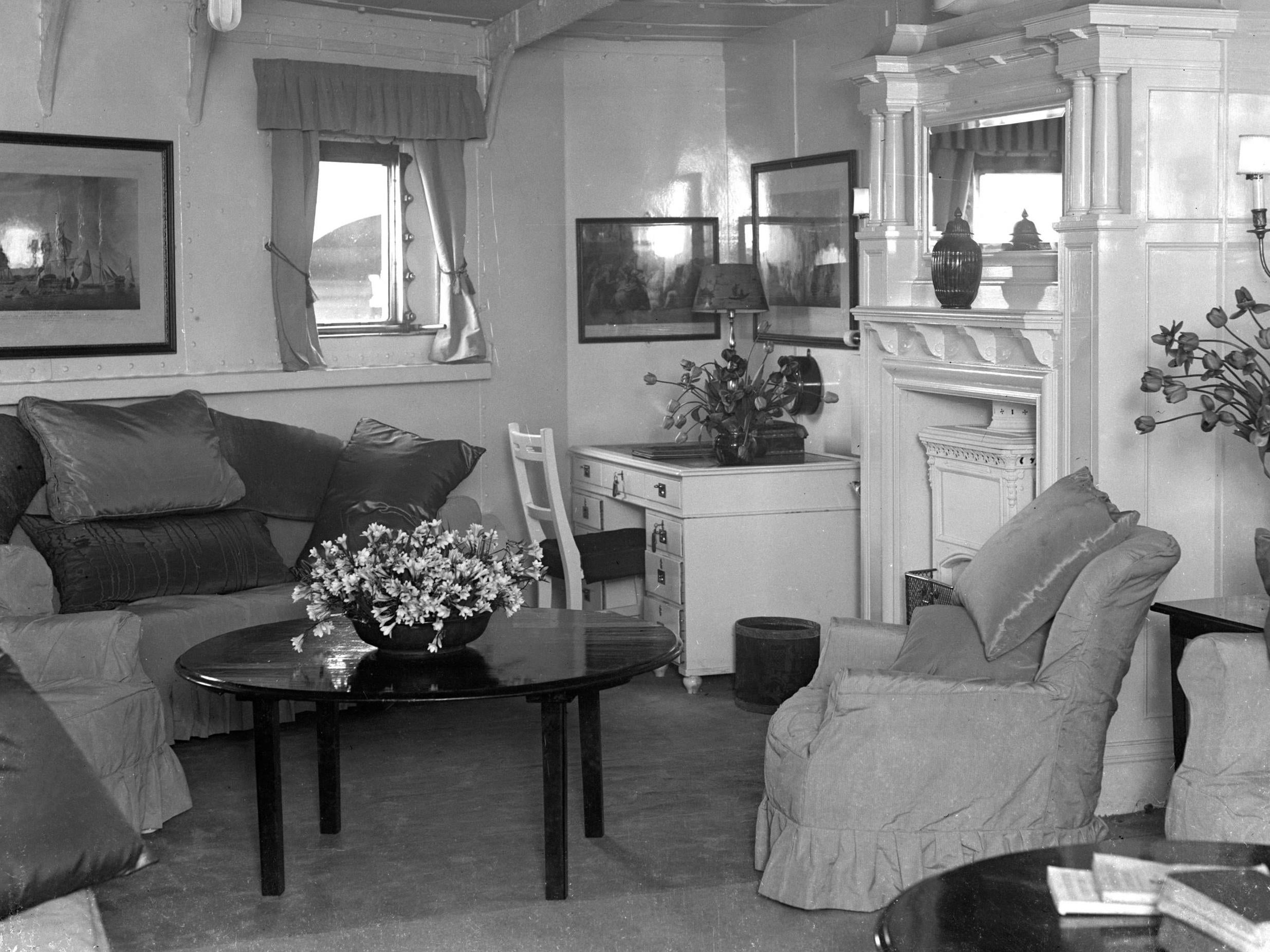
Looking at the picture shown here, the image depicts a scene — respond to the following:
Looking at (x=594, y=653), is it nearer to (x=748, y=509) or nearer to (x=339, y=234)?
(x=748, y=509)

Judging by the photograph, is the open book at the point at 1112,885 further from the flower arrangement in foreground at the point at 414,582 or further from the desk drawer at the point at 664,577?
the desk drawer at the point at 664,577

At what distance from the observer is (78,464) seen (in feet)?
16.5

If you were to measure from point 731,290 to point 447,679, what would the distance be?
10.7ft

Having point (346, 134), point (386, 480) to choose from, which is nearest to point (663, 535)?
point (386, 480)

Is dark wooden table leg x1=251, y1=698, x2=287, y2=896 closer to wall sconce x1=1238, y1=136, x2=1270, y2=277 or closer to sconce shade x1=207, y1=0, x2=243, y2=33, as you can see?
sconce shade x1=207, y1=0, x2=243, y2=33

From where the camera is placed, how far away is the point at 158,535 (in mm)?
5070

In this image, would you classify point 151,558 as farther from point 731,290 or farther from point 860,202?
point 860,202

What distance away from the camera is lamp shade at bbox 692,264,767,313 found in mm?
6359

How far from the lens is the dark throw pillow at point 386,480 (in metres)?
5.45

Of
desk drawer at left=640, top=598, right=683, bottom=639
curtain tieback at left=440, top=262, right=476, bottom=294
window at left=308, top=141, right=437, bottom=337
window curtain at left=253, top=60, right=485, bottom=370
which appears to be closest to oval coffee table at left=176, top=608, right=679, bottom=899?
desk drawer at left=640, top=598, right=683, bottom=639

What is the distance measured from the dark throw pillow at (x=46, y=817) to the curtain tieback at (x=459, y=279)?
12.8 feet

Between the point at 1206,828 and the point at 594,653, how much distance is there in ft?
4.87

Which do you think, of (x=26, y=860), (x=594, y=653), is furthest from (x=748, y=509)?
(x=26, y=860)

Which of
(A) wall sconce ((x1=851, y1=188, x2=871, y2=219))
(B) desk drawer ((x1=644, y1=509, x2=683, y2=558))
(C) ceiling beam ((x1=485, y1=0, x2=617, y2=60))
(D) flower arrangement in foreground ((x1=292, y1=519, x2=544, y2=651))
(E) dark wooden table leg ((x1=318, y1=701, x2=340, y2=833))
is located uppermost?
(C) ceiling beam ((x1=485, y1=0, x2=617, y2=60))
